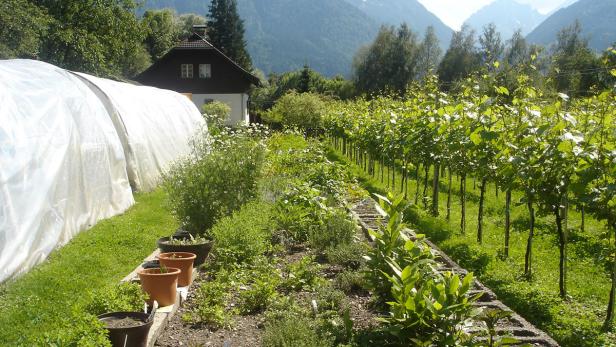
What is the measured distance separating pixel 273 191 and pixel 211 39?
49.1m

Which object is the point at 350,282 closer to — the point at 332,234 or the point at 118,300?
the point at 332,234

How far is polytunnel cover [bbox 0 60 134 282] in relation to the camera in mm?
5609

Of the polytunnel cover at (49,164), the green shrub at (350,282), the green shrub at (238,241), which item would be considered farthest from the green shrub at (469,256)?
the polytunnel cover at (49,164)

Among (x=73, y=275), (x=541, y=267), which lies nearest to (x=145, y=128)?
(x=73, y=275)

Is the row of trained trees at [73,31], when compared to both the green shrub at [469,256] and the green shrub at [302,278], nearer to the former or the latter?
the green shrub at [469,256]

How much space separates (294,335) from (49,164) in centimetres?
434

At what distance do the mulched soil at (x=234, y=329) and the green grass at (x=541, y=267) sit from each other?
1.61 meters

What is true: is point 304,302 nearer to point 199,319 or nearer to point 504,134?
point 199,319

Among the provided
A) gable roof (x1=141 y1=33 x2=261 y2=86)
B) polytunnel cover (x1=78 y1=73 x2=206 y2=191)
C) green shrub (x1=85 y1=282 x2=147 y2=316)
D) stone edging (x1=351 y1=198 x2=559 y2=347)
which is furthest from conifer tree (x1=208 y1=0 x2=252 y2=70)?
green shrub (x1=85 y1=282 x2=147 y2=316)

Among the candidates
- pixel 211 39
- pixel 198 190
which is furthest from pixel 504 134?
pixel 211 39

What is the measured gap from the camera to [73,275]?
564cm

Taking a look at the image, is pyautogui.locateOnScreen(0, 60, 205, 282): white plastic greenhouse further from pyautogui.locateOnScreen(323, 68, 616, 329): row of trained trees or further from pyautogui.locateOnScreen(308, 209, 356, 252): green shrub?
pyautogui.locateOnScreen(323, 68, 616, 329): row of trained trees

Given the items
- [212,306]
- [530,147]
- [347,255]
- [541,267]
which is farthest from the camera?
[541,267]

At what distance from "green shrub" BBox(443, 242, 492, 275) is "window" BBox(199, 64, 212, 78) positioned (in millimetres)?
32229
